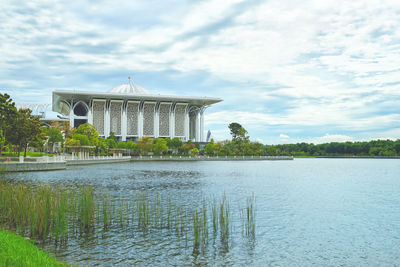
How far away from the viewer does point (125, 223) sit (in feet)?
40.4

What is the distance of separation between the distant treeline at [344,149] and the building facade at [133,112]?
2755 cm

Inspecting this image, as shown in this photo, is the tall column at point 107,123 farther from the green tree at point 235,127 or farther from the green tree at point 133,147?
the green tree at point 235,127

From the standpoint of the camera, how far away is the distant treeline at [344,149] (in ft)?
370

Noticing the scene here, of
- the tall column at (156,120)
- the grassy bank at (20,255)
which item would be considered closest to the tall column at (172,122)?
the tall column at (156,120)

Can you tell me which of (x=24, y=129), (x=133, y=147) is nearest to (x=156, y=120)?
(x=133, y=147)

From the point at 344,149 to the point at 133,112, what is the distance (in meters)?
70.7

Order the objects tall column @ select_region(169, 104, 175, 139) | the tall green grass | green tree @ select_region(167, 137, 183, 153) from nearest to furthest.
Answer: the tall green grass
green tree @ select_region(167, 137, 183, 153)
tall column @ select_region(169, 104, 175, 139)

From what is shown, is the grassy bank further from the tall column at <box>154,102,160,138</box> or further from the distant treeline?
the tall column at <box>154,102,160,138</box>

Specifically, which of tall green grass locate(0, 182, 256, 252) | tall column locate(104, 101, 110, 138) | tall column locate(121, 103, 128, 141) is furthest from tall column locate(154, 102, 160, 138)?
tall green grass locate(0, 182, 256, 252)

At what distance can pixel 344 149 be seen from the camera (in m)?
124

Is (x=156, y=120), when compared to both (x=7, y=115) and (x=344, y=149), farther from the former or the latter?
(x=7, y=115)

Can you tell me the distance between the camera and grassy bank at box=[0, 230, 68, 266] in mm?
6605

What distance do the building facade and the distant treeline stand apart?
2755cm

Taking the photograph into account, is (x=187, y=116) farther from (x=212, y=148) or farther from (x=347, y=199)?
(x=347, y=199)
